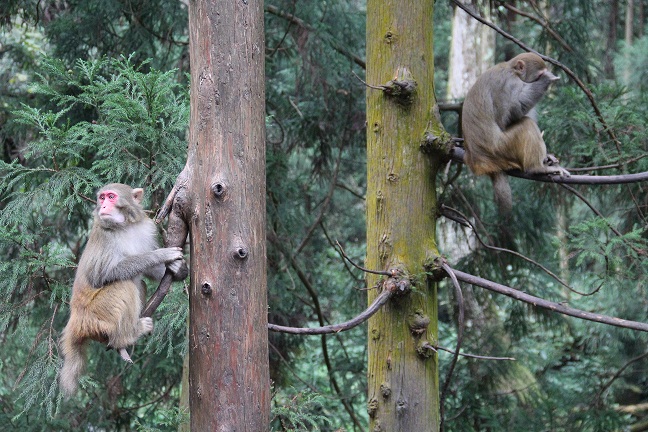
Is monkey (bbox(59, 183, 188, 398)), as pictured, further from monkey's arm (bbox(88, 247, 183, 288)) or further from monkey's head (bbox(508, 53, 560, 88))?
monkey's head (bbox(508, 53, 560, 88))

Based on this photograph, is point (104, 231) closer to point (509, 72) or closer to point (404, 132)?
point (404, 132)

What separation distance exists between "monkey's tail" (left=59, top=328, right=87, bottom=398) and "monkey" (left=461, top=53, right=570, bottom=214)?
8.48 feet

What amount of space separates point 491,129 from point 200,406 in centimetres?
264

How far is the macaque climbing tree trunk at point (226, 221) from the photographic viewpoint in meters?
3.20

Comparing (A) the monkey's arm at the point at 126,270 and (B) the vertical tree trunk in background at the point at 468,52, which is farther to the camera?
(B) the vertical tree trunk in background at the point at 468,52

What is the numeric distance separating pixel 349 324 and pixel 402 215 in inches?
27.4

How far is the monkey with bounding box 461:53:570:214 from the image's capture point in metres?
4.73

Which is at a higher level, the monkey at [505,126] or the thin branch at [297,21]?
the thin branch at [297,21]

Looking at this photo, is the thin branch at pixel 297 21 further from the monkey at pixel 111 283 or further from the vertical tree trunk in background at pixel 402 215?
the monkey at pixel 111 283

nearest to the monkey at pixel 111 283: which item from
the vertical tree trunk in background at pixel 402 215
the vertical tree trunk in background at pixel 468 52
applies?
the vertical tree trunk in background at pixel 402 215

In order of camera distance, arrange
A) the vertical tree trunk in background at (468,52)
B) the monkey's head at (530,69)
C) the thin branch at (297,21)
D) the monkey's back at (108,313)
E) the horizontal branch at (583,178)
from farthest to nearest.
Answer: the vertical tree trunk in background at (468,52) → the thin branch at (297,21) → the monkey's head at (530,69) → the monkey's back at (108,313) → the horizontal branch at (583,178)

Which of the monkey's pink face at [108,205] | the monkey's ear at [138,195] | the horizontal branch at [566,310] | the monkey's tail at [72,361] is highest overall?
the monkey's ear at [138,195]

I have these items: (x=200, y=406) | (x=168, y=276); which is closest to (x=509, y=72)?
(x=168, y=276)

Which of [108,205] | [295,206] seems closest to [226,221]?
[108,205]
